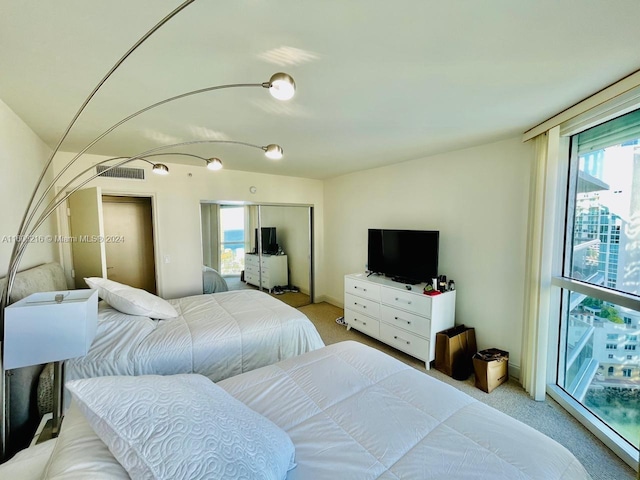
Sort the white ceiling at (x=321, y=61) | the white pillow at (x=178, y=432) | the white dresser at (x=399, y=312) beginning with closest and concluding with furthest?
the white pillow at (x=178, y=432) < the white ceiling at (x=321, y=61) < the white dresser at (x=399, y=312)

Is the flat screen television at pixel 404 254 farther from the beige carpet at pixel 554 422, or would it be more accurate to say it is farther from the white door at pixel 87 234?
the white door at pixel 87 234

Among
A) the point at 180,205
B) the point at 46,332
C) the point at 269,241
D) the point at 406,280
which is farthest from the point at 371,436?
the point at 269,241

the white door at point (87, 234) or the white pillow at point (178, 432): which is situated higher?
the white door at point (87, 234)

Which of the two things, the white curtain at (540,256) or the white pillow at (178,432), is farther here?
the white curtain at (540,256)

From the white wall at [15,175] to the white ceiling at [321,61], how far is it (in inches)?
5.5

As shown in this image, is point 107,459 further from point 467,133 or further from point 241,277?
point 241,277

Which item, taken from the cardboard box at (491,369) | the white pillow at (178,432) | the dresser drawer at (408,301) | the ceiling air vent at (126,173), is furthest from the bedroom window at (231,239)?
the cardboard box at (491,369)

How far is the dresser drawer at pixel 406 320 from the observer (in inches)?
113

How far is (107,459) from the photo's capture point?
2.48ft

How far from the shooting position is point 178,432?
77 cm

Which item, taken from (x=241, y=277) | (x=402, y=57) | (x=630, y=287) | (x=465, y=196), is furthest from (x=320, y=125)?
(x=241, y=277)

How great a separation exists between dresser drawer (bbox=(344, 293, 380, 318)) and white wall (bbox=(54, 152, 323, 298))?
222 cm

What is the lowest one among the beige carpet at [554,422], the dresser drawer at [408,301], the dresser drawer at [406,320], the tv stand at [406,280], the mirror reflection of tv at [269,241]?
the beige carpet at [554,422]

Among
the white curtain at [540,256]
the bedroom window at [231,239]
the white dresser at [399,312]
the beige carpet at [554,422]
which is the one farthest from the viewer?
the bedroom window at [231,239]
